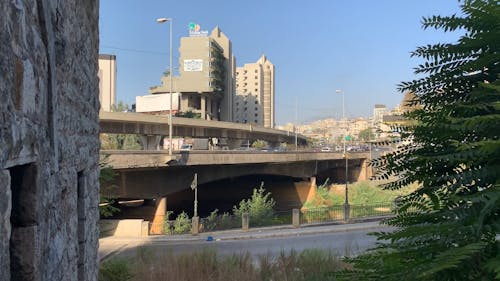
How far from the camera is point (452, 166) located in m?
2.40

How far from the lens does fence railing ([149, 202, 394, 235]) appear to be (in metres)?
26.9

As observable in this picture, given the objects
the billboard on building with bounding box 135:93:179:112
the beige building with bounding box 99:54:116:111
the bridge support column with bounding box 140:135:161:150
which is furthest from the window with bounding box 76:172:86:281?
the beige building with bounding box 99:54:116:111

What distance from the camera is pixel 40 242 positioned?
9.53 feet

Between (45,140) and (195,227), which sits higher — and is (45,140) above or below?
above

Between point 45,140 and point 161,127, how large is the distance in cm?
3915

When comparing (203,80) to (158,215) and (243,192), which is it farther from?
(158,215)

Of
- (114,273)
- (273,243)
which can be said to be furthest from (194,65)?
(114,273)

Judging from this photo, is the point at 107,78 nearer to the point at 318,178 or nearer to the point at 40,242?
the point at 318,178

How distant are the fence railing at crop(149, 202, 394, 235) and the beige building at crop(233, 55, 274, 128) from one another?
360 ft

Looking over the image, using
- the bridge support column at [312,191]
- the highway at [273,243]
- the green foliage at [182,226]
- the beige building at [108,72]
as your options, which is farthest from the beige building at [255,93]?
the highway at [273,243]

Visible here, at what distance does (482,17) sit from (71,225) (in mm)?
3735

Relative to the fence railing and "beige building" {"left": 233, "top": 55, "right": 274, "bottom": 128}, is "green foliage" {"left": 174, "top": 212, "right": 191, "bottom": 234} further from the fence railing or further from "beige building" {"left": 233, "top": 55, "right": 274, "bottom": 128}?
"beige building" {"left": 233, "top": 55, "right": 274, "bottom": 128}

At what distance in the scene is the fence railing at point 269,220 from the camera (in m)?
26.9

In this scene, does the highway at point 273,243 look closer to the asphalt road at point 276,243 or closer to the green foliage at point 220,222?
the asphalt road at point 276,243
